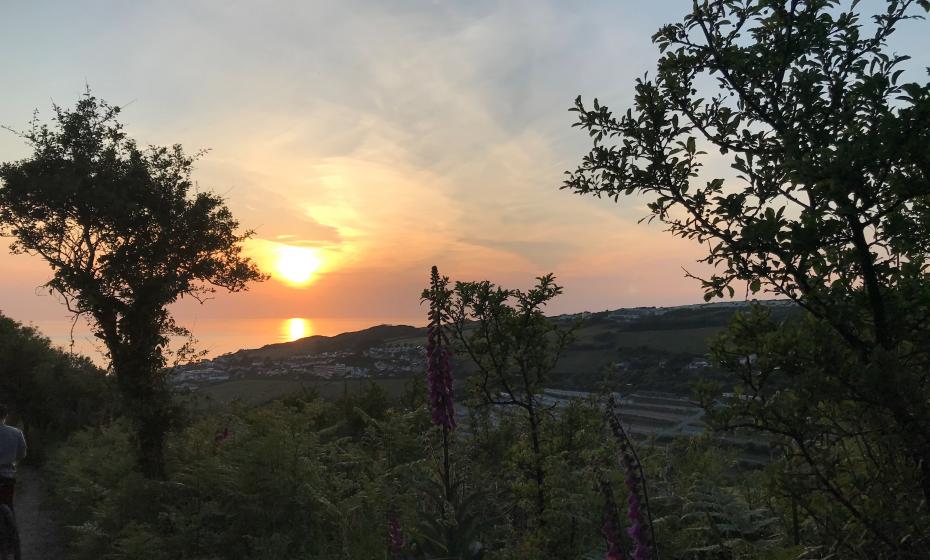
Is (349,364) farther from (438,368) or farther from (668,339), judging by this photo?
(438,368)

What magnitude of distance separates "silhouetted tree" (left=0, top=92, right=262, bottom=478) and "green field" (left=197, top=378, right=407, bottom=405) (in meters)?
6.86

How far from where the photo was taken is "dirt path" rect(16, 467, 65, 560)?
39.6 ft

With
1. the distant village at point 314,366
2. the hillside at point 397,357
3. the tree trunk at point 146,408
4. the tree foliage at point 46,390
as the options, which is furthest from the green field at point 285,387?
the tree trunk at point 146,408

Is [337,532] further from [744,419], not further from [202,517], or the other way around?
[744,419]

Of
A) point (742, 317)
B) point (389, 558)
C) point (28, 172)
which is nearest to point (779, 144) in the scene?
point (742, 317)

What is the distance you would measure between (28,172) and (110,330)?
15.3 feet

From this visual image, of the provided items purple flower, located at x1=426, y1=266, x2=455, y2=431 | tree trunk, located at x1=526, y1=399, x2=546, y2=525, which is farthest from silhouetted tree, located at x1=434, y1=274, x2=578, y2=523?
purple flower, located at x1=426, y1=266, x2=455, y2=431

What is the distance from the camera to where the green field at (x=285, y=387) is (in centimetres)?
2192

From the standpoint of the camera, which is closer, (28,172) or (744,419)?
(744,419)

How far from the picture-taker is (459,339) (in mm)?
7793

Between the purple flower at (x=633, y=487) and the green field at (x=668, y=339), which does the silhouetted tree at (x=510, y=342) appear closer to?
the purple flower at (x=633, y=487)

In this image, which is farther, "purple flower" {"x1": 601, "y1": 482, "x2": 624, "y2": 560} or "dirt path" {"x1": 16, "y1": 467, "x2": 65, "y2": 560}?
"dirt path" {"x1": 16, "y1": 467, "x2": 65, "y2": 560}

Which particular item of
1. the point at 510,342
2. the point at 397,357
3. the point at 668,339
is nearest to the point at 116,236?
the point at 510,342

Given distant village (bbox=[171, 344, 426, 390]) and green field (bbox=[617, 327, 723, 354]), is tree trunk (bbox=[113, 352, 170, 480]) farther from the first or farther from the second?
green field (bbox=[617, 327, 723, 354])
